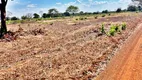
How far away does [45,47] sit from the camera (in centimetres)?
Answer: 2398

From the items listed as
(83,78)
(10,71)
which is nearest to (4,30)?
(10,71)

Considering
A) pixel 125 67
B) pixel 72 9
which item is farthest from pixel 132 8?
pixel 125 67

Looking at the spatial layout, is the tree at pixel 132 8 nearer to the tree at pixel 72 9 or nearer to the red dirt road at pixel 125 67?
the tree at pixel 72 9

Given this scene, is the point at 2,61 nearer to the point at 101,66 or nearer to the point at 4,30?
the point at 101,66

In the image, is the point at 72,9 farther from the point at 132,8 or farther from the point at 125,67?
the point at 125,67

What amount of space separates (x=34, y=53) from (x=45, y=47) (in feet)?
9.55

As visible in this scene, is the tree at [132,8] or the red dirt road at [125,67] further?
the tree at [132,8]

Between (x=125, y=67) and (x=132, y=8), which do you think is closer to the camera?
(x=125, y=67)

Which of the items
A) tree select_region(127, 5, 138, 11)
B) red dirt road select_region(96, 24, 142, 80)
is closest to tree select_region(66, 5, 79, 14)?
tree select_region(127, 5, 138, 11)

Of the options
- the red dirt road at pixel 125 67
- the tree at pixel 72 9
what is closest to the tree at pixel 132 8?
the tree at pixel 72 9

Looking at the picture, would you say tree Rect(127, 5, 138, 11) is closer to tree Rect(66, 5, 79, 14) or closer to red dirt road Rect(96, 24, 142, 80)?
tree Rect(66, 5, 79, 14)

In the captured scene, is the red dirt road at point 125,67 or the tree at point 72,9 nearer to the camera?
the red dirt road at point 125,67

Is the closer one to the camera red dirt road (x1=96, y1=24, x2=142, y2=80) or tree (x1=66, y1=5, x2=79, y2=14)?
red dirt road (x1=96, y1=24, x2=142, y2=80)

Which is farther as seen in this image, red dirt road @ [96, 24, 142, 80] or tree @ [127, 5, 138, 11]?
tree @ [127, 5, 138, 11]
